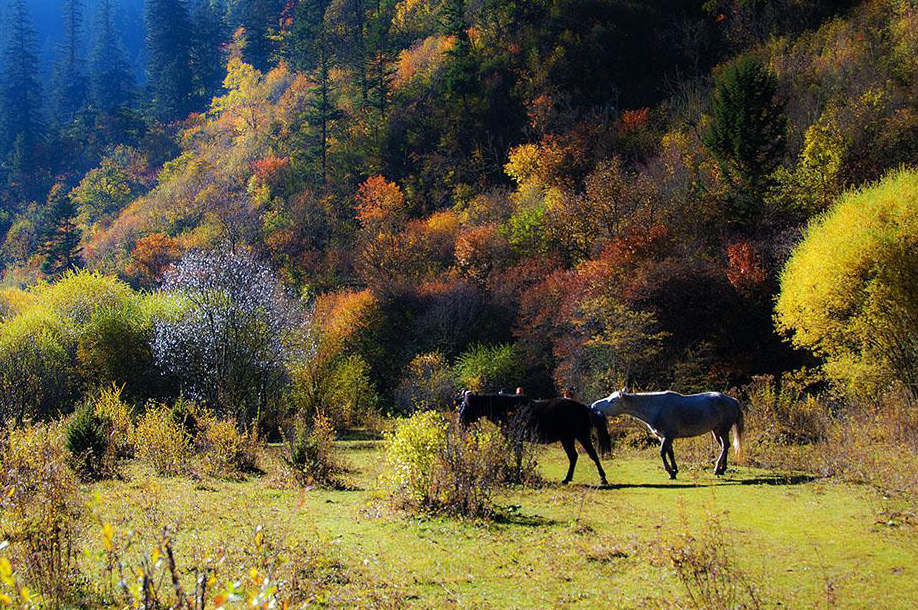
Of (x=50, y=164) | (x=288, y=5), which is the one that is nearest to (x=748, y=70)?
(x=288, y=5)

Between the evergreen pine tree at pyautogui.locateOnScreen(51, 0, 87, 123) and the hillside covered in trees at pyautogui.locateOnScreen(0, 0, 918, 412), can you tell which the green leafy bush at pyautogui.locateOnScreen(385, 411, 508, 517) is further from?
the evergreen pine tree at pyautogui.locateOnScreen(51, 0, 87, 123)

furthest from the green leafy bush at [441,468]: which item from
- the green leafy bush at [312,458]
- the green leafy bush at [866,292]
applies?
the green leafy bush at [866,292]

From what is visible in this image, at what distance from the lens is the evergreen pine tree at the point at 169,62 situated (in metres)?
101

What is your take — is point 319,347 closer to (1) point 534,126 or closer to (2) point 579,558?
(2) point 579,558

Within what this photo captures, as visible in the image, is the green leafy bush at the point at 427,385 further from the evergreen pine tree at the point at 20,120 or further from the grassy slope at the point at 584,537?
the evergreen pine tree at the point at 20,120

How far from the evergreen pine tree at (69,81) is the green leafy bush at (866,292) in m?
114

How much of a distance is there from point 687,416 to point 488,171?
5103cm

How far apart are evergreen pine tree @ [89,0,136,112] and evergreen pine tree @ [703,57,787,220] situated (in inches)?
3731

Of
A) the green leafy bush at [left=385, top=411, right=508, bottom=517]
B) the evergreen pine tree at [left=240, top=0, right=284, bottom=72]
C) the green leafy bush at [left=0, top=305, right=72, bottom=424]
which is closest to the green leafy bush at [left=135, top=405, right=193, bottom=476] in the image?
the green leafy bush at [left=385, top=411, right=508, bottom=517]

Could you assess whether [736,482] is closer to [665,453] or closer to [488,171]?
[665,453]

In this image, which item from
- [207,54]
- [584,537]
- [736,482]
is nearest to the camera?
[584,537]

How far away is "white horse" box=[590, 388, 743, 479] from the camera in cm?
1408

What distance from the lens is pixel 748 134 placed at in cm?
3809

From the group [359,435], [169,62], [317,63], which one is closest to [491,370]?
[359,435]
